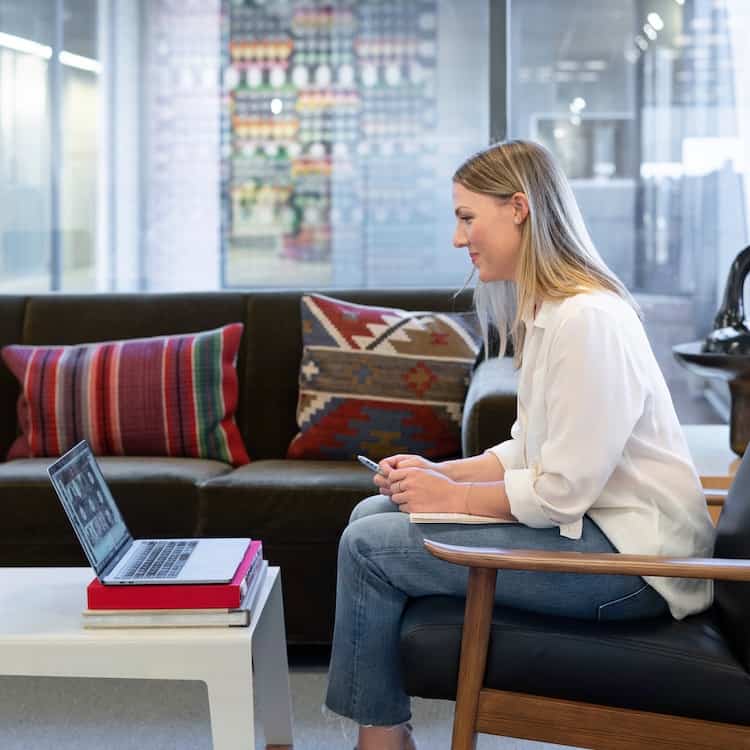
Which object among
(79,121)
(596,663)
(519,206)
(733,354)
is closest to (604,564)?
(596,663)

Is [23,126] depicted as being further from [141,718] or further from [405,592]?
[405,592]

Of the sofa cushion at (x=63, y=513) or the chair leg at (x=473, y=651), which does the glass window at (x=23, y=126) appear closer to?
the sofa cushion at (x=63, y=513)

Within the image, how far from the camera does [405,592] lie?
1.94 metres

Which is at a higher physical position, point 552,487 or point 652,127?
point 652,127

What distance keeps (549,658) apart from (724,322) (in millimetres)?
1356

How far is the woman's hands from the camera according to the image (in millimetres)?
1955

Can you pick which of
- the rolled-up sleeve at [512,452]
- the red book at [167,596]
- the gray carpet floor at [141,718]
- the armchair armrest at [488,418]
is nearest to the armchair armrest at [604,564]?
the red book at [167,596]

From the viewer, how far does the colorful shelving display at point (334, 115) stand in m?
4.25

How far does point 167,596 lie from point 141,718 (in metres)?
0.83

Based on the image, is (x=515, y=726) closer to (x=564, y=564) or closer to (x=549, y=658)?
(x=549, y=658)

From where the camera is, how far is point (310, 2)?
4.26 m

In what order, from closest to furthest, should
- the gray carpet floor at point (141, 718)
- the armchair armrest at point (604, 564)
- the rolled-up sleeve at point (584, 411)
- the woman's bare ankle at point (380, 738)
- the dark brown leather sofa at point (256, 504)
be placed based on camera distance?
the armchair armrest at point (604, 564)
the rolled-up sleeve at point (584, 411)
the woman's bare ankle at point (380, 738)
the gray carpet floor at point (141, 718)
the dark brown leather sofa at point (256, 504)

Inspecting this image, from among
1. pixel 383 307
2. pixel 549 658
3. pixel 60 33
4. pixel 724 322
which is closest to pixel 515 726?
pixel 549 658

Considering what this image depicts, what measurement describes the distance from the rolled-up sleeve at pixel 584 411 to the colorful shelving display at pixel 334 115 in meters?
2.48
